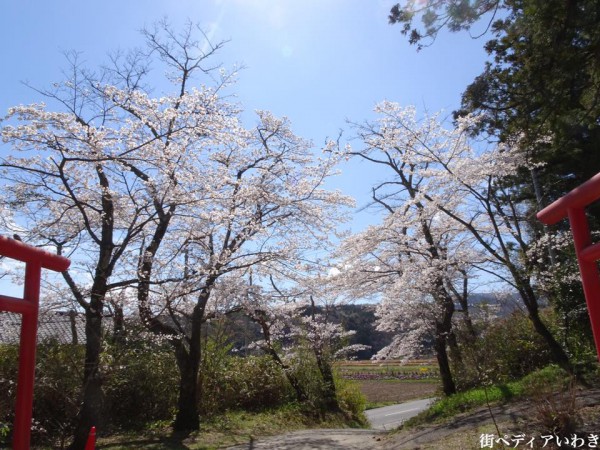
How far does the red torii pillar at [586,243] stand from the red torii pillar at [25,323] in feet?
7.81

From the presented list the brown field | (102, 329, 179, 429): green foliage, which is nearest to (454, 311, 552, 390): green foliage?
(102, 329, 179, 429): green foliage

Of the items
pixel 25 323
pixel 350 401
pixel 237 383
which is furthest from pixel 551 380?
pixel 25 323

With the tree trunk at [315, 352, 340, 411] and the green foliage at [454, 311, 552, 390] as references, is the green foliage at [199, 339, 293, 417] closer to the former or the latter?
the tree trunk at [315, 352, 340, 411]

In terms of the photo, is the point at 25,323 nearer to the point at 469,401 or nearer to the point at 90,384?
the point at 90,384

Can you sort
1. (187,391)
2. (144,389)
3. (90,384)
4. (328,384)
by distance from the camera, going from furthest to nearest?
1. (328,384)
2. (144,389)
3. (187,391)
4. (90,384)

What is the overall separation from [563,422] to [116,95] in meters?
8.32

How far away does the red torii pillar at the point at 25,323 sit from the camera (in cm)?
202

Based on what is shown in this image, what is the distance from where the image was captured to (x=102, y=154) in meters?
6.97

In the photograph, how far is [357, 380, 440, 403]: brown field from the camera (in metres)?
25.8

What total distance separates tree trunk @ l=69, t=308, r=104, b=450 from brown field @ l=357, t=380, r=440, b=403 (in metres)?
17.9

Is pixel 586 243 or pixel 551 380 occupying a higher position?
pixel 586 243

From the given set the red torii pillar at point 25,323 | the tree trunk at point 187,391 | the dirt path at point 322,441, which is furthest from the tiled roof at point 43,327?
the red torii pillar at point 25,323

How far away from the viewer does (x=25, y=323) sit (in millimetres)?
2133

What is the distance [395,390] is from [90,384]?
26.3 meters
